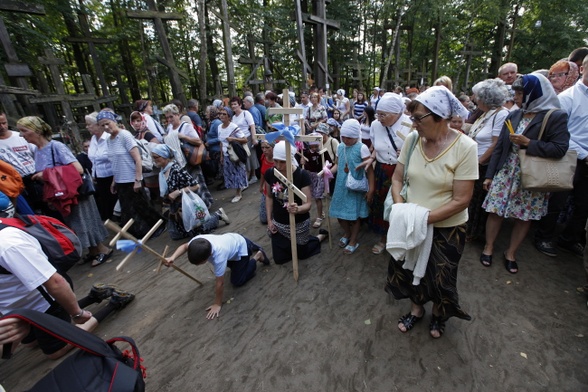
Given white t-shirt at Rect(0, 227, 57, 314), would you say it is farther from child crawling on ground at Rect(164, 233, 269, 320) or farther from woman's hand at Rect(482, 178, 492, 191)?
woman's hand at Rect(482, 178, 492, 191)

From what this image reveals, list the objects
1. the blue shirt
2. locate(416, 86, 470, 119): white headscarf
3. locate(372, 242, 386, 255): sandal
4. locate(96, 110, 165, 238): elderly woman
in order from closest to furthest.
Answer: locate(416, 86, 470, 119): white headscarf, the blue shirt, locate(372, 242, 386, 255): sandal, locate(96, 110, 165, 238): elderly woman

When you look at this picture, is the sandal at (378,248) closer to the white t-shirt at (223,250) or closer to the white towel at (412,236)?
the white towel at (412,236)

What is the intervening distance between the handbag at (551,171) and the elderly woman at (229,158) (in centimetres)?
477

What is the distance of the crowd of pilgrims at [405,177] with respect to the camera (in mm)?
1993

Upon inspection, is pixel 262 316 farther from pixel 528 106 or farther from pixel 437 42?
pixel 437 42

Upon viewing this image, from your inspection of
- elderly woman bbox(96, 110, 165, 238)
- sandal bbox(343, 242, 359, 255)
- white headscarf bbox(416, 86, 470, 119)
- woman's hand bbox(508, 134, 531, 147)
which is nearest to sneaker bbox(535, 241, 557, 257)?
woman's hand bbox(508, 134, 531, 147)

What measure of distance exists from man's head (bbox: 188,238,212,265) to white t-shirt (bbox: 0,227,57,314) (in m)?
1.06

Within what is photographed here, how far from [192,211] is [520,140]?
4434 millimetres

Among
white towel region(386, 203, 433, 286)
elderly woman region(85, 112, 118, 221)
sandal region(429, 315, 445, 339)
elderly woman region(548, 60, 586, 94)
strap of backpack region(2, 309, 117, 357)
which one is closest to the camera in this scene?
strap of backpack region(2, 309, 117, 357)

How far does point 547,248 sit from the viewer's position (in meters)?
3.44

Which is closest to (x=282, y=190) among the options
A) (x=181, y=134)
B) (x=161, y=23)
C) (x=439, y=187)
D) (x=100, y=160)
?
(x=439, y=187)

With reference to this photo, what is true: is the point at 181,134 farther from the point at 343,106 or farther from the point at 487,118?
the point at 343,106

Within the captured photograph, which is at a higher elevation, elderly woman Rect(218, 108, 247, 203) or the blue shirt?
the blue shirt

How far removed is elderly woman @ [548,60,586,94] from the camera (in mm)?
3521
